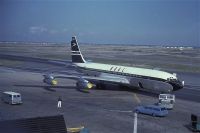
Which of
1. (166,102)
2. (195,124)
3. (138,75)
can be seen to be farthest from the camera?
(138,75)

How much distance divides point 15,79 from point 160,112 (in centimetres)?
5150

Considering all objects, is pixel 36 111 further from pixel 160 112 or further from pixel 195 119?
pixel 195 119

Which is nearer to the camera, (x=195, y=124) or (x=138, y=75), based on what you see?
(x=195, y=124)

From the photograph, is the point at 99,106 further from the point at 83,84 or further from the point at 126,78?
the point at 126,78

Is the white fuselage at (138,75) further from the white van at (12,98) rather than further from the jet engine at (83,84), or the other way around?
the white van at (12,98)

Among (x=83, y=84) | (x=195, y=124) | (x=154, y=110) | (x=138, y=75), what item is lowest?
(x=195, y=124)

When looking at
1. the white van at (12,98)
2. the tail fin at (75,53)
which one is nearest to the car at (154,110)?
the white van at (12,98)

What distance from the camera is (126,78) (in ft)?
257

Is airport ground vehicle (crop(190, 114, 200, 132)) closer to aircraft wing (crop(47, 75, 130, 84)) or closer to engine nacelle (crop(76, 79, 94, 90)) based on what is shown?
engine nacelle (crop(76, 79, 94, 90))

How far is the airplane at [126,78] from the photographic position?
237ft

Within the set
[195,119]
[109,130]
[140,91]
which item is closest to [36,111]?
[109,130]

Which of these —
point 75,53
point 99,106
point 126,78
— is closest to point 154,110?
point 99,106

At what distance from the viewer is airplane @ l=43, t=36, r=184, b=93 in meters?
72.3

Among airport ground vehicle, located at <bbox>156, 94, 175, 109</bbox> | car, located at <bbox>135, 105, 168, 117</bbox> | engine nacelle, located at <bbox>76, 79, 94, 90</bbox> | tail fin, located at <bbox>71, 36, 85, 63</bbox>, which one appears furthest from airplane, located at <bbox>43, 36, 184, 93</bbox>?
car, located at <bbox>135, 105, 168, 117</bbox>
